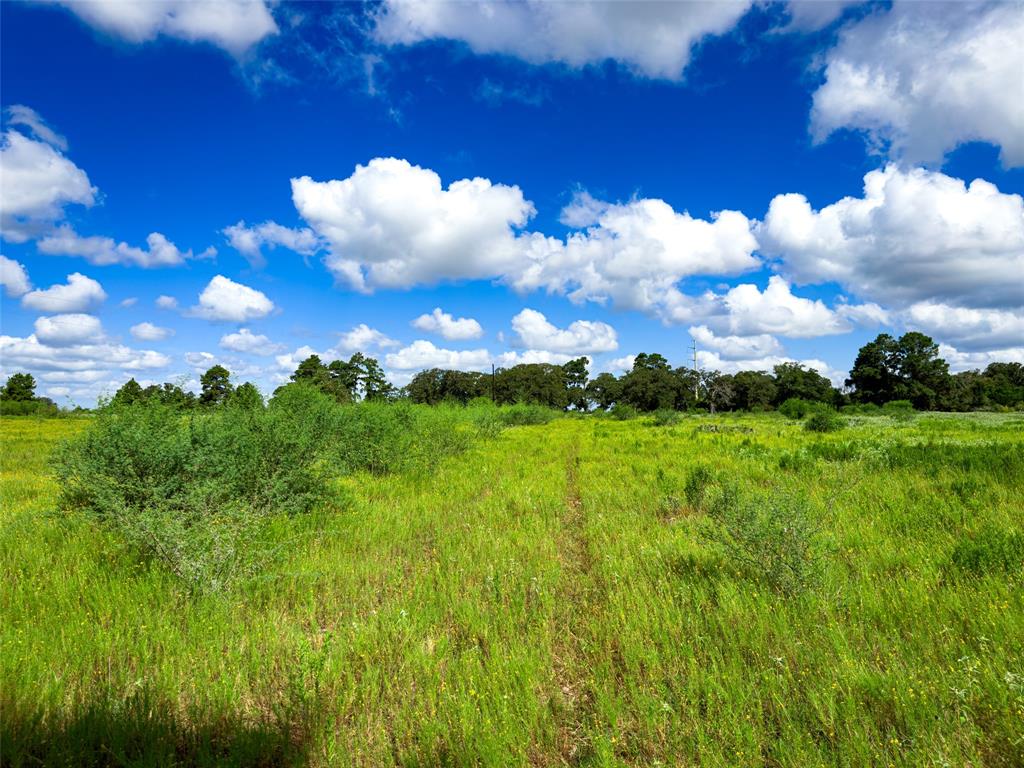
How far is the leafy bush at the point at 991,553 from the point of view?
515 centimetres

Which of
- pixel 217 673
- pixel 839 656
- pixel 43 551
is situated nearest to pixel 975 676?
pixel 839 656

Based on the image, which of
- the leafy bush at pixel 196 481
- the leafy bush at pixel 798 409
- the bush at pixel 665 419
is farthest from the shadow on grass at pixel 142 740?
the leafy bush at pixel 798 409

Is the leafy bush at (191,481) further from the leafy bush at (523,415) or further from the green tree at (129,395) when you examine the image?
the leafy bush at (523,415)

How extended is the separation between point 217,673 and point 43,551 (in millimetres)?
4712

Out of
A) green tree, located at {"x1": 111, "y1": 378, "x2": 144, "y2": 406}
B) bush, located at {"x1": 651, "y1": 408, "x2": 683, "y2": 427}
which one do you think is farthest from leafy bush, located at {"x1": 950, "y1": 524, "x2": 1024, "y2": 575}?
bush, located at {"x1": 651, "y1": 408, "x2": 683, "y2": 427}

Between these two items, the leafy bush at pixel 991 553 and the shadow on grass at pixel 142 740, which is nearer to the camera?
the shadow on grass at pixel 142 740

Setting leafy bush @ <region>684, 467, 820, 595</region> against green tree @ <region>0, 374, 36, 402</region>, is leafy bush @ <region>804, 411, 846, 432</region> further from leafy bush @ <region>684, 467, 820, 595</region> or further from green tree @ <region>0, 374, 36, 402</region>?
green tree @ <region>0, 374, 36, 402</region>

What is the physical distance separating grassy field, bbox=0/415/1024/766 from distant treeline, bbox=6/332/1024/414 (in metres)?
45.1

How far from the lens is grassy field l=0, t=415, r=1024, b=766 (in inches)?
123

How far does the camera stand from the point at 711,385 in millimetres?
87812

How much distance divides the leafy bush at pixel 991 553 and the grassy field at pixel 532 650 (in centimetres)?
3

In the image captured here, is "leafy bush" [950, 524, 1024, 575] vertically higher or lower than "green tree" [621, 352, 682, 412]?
lower

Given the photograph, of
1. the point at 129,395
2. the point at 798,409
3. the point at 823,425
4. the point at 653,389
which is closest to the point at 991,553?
the point at 129,395

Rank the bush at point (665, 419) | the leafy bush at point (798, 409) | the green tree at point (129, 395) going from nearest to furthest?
the green tree at point (129, 395) → the bush at point (665, 419) → the leafy bush at point (798, 409)
